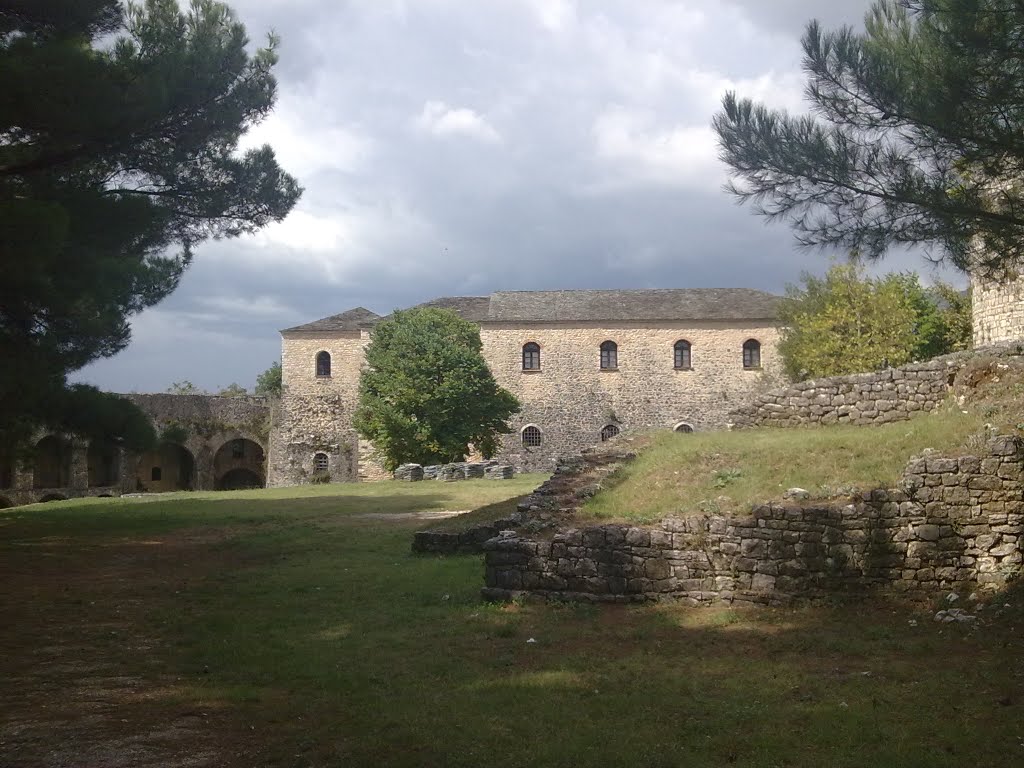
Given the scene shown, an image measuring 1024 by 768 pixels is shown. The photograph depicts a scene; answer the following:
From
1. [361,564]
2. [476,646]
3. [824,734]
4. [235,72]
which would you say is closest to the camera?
[824,734]

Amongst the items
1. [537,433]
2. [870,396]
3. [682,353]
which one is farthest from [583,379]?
[870,396]

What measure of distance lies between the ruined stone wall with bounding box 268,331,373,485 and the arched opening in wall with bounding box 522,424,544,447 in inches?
341

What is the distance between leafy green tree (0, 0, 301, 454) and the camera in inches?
440

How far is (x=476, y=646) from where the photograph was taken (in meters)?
7.78

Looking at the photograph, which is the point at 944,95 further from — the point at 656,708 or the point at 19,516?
the point at 19,516

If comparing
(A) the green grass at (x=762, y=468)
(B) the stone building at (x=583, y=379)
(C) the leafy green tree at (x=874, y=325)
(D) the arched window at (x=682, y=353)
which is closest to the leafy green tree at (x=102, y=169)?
(A) the green grass at (x=762, y=468)

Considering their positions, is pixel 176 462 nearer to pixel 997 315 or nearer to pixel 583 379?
pixel 583 379

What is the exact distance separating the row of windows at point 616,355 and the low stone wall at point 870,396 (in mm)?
28540

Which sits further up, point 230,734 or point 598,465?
point 598,465

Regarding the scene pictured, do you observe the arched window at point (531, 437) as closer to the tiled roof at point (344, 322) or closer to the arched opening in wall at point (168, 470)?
the tiled roof at point (344, 322)

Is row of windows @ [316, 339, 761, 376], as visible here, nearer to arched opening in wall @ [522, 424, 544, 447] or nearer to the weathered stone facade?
arched opening in wall @ [522, 424, 544, 447]

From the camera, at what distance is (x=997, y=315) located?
2008cm

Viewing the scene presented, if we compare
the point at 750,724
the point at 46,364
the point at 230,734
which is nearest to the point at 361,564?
the point at 46,364

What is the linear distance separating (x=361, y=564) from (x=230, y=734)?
6.93 meters
